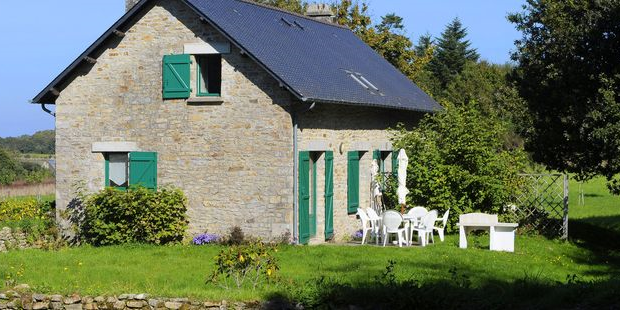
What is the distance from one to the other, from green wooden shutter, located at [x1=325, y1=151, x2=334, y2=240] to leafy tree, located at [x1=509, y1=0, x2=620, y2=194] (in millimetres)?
5596

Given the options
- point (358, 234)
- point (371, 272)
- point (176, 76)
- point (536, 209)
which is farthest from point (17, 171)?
point (371, 272)

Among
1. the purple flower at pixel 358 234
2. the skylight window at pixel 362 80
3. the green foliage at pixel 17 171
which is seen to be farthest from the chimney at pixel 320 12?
the green foliage at pixel 17 171

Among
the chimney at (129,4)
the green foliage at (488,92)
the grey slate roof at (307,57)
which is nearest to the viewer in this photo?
the grey slate roof at (307,57)

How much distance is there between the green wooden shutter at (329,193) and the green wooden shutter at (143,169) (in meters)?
3.98

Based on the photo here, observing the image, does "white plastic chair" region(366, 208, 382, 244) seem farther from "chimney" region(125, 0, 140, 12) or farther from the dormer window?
"chimney" region(125, 0, 140, 12)

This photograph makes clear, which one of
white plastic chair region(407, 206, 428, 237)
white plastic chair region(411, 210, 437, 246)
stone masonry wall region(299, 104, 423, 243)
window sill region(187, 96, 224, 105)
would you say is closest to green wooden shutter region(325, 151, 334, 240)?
stone masonry wall region(299, 104, 423, 243)

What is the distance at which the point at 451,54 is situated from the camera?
244ft

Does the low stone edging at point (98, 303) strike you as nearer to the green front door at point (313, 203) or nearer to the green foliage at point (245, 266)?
the green foliage at point (245, 266)

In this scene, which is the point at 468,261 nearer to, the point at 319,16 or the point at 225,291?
the point at 225,291

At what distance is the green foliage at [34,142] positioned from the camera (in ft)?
259

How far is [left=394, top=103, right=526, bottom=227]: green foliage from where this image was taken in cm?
2167

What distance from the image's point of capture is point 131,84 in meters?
21.0

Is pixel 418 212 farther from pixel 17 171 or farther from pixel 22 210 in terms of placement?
pixel 17 171

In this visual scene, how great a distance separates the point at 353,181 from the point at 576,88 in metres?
5.81
